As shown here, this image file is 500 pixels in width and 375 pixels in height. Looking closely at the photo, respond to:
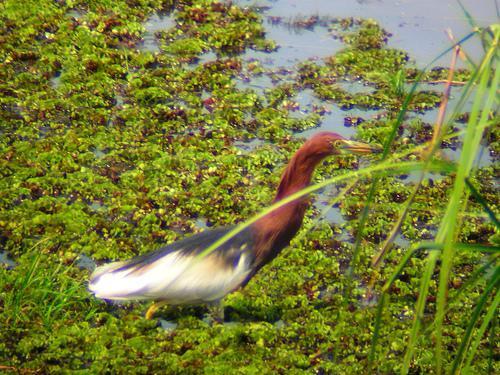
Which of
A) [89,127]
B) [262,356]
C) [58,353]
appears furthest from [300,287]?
[89,127]

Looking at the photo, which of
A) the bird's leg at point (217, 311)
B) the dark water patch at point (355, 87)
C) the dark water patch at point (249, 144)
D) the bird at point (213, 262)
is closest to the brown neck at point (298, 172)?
the bird at point (213, 262)

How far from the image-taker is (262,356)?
4.14m

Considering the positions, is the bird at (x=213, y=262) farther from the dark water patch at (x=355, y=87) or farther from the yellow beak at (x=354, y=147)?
the dark water patch at (x=355, y=87)

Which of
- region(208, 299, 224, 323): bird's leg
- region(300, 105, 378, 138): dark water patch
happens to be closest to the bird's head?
region(208, 299, 224, 323): bird's leg

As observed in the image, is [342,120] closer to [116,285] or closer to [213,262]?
[213,262]

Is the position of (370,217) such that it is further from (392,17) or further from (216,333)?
(392,17)

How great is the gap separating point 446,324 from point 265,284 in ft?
3.26

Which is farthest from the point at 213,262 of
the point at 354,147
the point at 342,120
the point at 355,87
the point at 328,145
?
the point at 355,87

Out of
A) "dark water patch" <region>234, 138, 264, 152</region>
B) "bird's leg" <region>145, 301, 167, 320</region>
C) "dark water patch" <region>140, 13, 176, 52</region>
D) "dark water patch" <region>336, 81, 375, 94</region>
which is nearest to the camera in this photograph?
"bird's leg" <region>145, 301, 167, 320</region>

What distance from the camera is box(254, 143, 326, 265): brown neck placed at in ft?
14.1

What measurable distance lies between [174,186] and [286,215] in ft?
3.69

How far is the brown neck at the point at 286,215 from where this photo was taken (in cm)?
429

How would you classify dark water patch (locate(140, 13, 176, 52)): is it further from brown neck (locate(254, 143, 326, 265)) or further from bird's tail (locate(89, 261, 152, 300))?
bird's tail (locate(89, 261, 152, 300))

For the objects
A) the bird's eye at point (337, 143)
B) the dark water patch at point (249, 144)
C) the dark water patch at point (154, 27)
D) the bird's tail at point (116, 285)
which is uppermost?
the dark water patch at point (154, 27)
